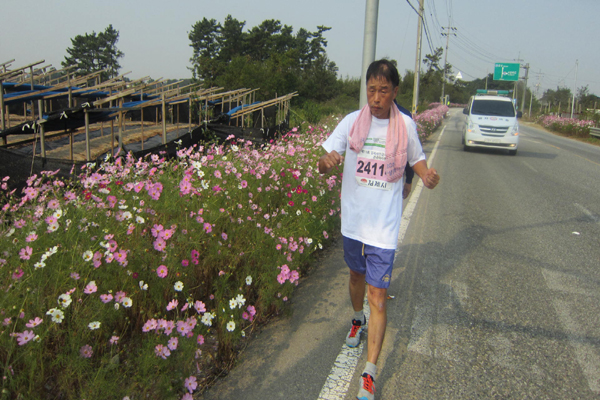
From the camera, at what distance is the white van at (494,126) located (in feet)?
53.6

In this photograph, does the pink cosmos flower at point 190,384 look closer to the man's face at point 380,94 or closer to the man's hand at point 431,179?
the man's hand at point 431,179

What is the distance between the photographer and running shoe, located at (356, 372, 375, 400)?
2562mm

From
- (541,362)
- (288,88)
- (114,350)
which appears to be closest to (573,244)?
(541,362)

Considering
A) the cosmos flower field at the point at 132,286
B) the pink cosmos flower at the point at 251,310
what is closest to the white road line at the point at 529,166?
the cosmos flower field at the point at 132,286

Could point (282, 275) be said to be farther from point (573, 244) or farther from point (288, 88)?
Result: point (288, 88)

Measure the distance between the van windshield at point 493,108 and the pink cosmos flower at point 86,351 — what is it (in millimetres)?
17217

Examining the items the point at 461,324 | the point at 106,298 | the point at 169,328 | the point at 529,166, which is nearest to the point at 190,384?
the point at 169,328

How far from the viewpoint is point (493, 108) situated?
682 inches

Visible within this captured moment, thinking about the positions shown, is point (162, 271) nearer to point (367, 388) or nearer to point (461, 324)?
point (367, 388)

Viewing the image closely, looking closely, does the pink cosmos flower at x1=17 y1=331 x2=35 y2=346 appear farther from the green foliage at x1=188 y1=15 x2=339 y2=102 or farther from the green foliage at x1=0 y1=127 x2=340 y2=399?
the green foliage at x1=188 y1=15 x2=339 y2=102

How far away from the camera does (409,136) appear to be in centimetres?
289

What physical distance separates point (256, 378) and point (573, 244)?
485 cm

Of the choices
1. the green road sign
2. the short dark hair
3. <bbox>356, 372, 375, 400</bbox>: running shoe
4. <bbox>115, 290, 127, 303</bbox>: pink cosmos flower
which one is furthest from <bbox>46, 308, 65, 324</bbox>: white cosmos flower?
the green road sign

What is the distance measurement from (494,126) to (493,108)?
4.18ft
